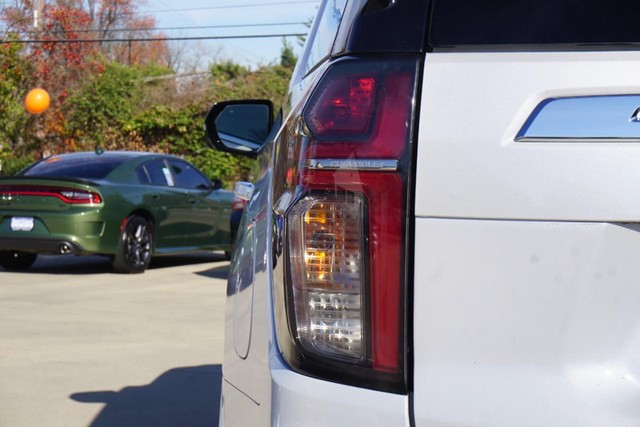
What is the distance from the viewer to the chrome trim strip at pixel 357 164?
6.18 ft

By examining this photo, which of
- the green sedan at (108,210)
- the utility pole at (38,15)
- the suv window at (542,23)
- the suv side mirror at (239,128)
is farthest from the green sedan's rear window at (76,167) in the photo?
the utility pole at (38,15)

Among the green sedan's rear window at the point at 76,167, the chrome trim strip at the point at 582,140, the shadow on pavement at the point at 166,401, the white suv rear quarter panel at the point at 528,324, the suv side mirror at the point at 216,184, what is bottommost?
the shadow on pavement at the point at 166,401

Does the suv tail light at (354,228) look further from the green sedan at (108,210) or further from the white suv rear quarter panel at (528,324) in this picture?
the green sedan at (108,210)

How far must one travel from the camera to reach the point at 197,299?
983 cm

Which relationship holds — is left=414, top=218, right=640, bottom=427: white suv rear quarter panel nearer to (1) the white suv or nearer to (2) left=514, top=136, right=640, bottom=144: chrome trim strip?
(1) the white suv

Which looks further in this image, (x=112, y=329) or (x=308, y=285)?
(x=112, y=329)

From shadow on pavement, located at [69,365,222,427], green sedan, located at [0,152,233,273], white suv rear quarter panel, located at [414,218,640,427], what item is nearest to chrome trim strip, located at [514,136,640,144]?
white suv rear quarter panel, located at [414,218,640,427]

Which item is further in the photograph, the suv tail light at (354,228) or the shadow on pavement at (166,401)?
the shadow on pavement at (166,401)

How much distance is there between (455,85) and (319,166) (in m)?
0.28

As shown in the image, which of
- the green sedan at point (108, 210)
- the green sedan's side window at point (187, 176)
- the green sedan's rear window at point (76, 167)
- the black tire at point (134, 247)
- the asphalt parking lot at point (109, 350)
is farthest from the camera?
the green sedan's side window at point (187, 176)

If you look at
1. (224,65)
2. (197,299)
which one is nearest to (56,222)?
(197,299)

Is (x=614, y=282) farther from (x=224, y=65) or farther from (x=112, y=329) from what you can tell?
(x=224, y=65)

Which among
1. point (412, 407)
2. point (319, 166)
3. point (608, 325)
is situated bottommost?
point (412, 407)

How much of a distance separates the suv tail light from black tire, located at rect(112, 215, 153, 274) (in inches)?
388
